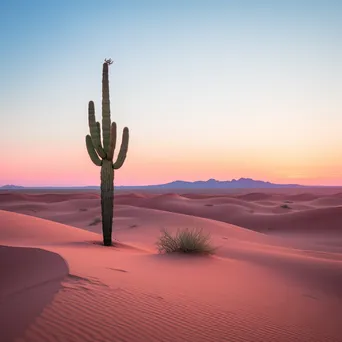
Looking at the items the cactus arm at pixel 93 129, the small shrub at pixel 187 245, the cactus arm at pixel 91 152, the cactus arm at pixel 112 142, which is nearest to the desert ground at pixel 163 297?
the small shrub at pixel 187 245

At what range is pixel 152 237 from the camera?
56.5 feet

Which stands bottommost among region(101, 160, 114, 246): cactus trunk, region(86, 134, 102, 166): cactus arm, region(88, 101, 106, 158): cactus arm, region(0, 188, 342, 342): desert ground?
region(0, 188, 342, 342): desert ground

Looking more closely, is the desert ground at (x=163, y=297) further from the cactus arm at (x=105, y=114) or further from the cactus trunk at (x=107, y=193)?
the cactus arm at (x=105, y=114)

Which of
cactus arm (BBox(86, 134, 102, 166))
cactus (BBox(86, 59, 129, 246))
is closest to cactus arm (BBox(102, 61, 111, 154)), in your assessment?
cactus (BBox(86, 59, 129, 246))

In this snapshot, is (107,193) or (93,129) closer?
(93,129)

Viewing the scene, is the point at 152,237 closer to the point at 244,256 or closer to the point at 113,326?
the point at 244,256

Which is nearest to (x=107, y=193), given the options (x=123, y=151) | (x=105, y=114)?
(x=123, y=151)

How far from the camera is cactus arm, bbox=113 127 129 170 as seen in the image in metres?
11.9

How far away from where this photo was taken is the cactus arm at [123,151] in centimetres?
1186

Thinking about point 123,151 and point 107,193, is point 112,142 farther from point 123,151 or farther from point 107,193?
point 107,193

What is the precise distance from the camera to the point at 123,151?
39.3 feet

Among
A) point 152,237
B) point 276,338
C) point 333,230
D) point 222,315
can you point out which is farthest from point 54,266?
point 333,230

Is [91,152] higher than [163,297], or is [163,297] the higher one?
[91,152]

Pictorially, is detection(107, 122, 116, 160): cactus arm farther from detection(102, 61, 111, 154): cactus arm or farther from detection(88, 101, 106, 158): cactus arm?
detection(88, 101, 106, 158): cactus arm
